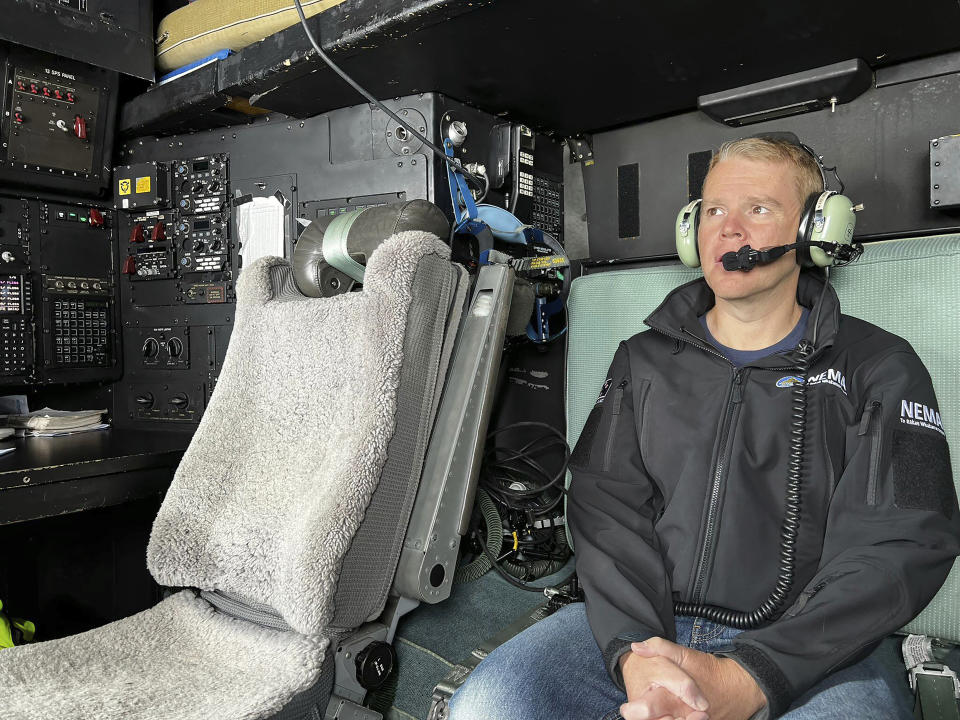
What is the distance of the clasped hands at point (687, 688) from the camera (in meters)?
0.89

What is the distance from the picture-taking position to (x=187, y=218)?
7.55 ft

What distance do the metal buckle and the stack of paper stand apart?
224 cm

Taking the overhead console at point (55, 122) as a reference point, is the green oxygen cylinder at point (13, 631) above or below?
below

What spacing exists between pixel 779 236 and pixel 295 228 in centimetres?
136

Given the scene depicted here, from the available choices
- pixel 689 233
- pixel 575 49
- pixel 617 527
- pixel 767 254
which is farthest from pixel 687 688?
pixel 575 49

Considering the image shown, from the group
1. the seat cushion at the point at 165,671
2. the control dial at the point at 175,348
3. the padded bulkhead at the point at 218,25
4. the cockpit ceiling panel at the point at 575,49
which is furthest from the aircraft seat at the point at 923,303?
the control dial at the point at 175,348

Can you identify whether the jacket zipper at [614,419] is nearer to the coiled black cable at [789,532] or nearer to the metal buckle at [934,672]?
the coiled black cable at [789,532]

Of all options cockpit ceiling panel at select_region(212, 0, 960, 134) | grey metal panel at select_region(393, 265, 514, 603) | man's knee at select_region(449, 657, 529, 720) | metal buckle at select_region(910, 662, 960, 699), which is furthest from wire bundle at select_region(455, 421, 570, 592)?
cockpit ceiling panel at select_region(212, 0, 960, 134)

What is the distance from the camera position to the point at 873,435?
110cm

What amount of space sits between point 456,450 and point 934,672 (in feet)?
2.78

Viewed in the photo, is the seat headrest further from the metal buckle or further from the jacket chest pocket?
the metal buckle

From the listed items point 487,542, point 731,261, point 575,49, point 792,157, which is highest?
point 575,49

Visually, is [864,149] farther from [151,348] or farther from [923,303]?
[151,348]

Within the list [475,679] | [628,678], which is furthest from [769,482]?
[475,679]
